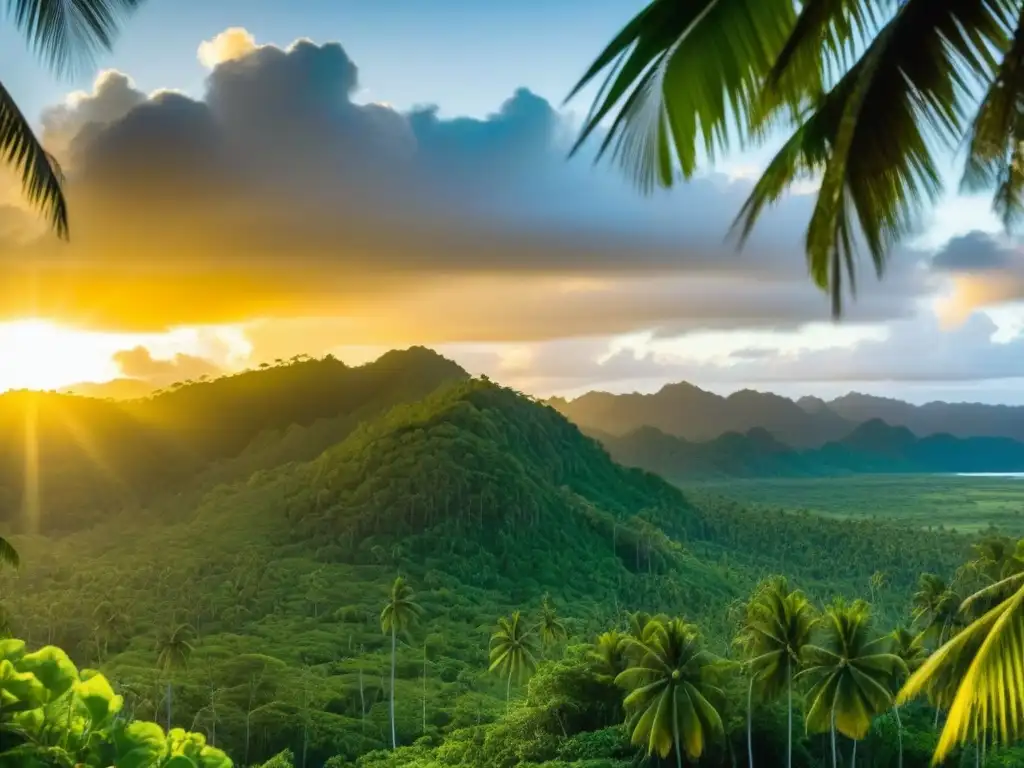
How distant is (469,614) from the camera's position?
88.1 metres

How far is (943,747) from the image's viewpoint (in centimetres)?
441

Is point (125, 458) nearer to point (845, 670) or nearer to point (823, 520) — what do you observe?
point (823, 520)

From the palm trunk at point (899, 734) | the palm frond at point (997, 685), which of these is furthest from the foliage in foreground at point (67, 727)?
the palm trunk at point (899, 734)

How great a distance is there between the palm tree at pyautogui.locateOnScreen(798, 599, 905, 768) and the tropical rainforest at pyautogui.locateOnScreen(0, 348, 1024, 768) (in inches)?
3.2

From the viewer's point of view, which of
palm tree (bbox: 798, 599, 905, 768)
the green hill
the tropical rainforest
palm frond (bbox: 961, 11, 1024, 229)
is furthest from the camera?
the green hill

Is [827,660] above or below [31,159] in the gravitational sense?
below

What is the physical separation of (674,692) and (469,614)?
6047cm

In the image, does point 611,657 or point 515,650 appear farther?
point 515,650

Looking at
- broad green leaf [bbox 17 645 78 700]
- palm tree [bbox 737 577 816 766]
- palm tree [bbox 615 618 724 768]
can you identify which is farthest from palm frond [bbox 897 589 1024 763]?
palm tree [bbox 737 577 816 766]

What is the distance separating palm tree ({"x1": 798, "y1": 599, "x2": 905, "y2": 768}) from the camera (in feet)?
90.3

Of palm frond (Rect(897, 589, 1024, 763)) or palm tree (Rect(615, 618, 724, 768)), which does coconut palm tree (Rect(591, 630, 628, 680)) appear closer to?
palm tree (Rect(615, 618, 724, 768))

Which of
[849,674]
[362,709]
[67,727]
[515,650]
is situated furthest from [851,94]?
[362,709]

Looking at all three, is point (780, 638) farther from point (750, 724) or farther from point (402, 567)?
point (402, 567)

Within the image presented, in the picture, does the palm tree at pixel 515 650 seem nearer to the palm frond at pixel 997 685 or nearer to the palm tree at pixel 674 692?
the palm tree at pixel 674 692
